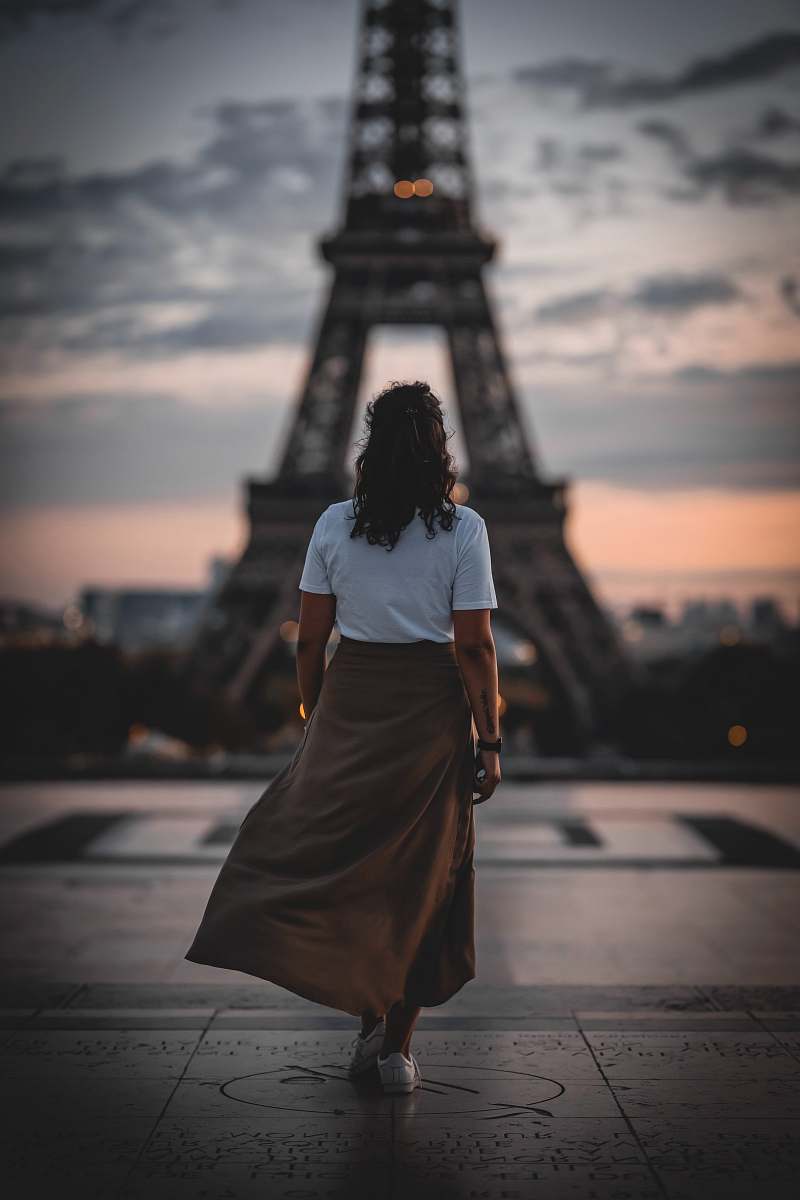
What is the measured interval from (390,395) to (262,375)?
1993 inches

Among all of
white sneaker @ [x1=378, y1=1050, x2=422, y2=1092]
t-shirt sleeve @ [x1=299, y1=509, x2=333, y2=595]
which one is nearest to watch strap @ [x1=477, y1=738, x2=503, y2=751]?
t-shirt sleeve @ [x1=299, y1=509, x2=333, y2=595]

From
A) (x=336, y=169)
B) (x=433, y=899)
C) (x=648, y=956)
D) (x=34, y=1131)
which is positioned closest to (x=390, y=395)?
(x=433, y=899)

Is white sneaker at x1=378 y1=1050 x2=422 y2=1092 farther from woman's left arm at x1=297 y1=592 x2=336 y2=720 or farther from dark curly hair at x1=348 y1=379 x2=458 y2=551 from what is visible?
dark curly hair at x1=348 y1=379 x2=458 y2=551

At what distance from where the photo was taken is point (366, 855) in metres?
4.58

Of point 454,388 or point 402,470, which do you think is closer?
point 402,470

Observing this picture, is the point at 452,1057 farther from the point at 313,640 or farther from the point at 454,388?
the point at 454,388

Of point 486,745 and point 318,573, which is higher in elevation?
point 318,573

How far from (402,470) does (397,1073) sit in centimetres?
194

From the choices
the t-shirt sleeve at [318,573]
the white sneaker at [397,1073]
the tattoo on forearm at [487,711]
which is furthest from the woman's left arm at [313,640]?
the white sneaker at [397,1073]

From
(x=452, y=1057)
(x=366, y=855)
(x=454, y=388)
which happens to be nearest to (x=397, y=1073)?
(x=452, y=1057)

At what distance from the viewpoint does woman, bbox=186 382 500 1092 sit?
455 cm

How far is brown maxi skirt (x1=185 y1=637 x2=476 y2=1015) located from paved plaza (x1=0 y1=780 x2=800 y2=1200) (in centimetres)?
42

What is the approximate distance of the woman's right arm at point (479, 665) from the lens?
4.59m

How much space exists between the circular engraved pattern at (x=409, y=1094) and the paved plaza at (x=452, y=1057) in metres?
0.01
